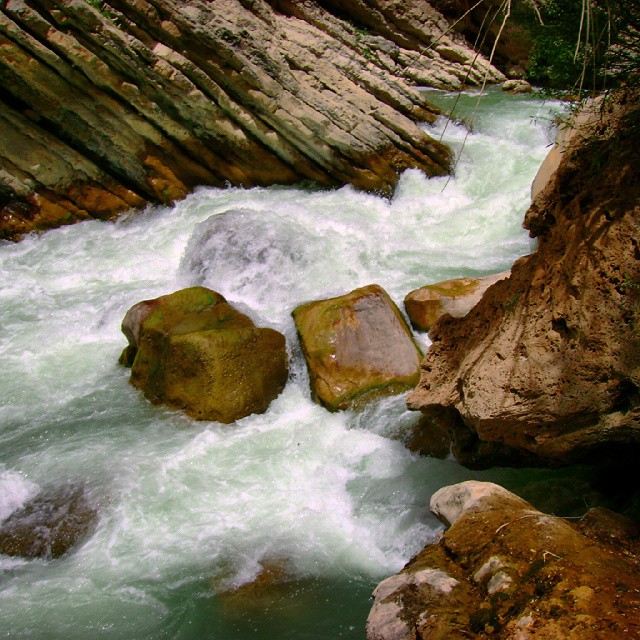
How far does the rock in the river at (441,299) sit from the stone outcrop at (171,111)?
370cm

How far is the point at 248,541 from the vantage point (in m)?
4.07

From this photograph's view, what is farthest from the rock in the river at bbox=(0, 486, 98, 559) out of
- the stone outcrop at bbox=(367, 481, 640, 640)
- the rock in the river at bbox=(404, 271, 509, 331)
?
the rock in the river at bbox=(404, 271, 509, 331)

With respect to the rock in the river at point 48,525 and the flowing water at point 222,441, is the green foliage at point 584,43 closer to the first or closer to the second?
the flowing water at point 222,441

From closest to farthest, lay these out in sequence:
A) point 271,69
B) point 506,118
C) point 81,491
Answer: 1. point 81,491
2. point 271,69
3. point 506,118

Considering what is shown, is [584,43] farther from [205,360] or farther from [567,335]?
[205,360]

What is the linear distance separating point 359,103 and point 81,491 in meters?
7.43

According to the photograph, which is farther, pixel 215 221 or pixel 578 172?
pixel 215 221

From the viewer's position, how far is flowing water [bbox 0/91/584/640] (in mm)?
3699

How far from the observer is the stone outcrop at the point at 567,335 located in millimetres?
3072

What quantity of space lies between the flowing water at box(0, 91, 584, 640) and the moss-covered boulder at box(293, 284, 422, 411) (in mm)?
192

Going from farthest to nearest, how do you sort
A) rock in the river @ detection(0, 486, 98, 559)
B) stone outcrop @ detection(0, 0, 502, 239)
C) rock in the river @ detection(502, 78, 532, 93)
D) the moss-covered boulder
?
rock in the river @ detection(502, 78, 532, 93) → stone outcrop @ detection(0, 0, 502, 239) → the moss-covered boulder → rock in the river @ detection(0, 486, 98, 559)

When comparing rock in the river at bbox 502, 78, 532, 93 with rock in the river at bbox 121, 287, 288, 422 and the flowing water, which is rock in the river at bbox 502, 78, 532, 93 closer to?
the flowing water

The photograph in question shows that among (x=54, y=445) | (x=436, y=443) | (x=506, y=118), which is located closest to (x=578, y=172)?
(x=436, y=443)

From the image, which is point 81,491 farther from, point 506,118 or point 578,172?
point 506,118
